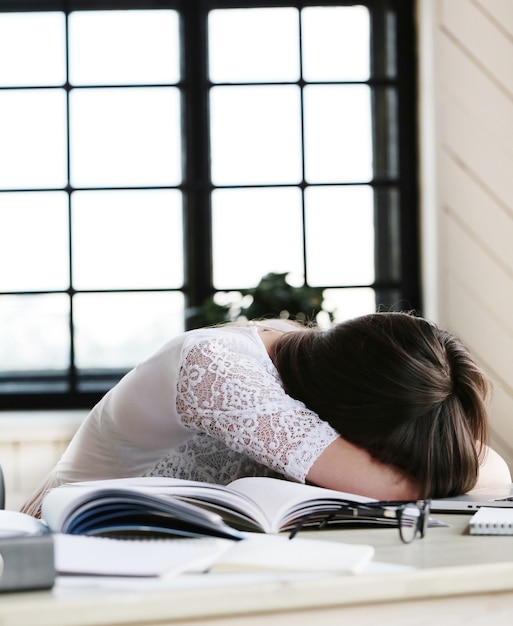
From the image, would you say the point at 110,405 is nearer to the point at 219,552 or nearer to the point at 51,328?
the point at 219,552

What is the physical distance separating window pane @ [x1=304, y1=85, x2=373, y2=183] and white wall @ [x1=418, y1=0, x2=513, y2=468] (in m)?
0.34

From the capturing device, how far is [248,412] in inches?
45.1

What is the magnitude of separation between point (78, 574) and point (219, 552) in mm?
115

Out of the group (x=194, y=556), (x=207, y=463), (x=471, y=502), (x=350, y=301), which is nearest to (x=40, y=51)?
(x=350, y=301)

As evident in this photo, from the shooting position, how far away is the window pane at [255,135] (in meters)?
3.16

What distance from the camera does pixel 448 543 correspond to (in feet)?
2.65

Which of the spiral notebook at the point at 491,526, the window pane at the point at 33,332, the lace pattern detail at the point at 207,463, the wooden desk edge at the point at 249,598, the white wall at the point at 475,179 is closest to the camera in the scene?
the wooden desk edge at the point at 249,598

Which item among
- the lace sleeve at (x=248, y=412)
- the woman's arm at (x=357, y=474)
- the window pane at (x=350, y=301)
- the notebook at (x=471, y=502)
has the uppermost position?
the window pane at (x=350, y=301)

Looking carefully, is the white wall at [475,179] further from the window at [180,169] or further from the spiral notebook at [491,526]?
the spiral notebook at [491,526]

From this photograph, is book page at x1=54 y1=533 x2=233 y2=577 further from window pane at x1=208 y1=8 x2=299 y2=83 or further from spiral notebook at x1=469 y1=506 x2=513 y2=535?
window pane at x1=208 y1=8 x2=299 y2=83

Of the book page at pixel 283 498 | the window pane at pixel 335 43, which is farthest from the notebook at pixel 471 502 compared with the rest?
the window pane at pixel 335 43

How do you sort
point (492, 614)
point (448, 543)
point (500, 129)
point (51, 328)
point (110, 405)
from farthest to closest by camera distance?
point (51, 328) → point (500, 129) → point (110, 405) → point (448, 543) → point (492, 614)

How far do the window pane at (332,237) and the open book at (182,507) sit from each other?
217cm

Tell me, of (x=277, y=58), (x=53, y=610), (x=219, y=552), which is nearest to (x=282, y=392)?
(x=219, y=552)
